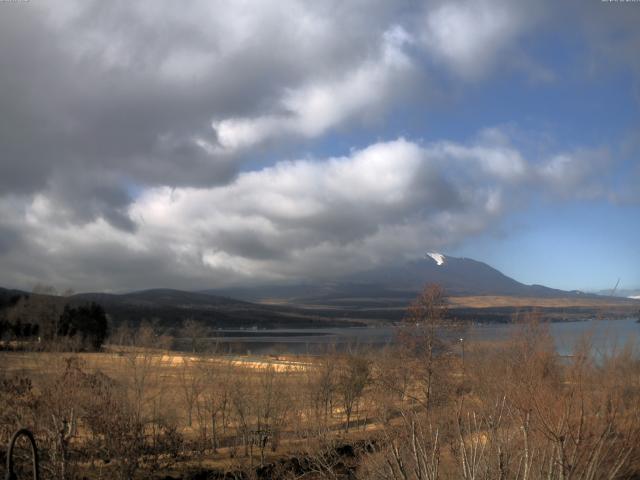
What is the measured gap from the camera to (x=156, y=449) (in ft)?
88.8

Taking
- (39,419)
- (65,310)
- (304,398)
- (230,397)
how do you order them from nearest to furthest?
(39,419) < (230,397) < (304,398) < (65,310)

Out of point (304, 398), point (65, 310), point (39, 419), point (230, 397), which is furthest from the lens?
point (65, 310)

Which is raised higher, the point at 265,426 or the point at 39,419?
the point at 39,419

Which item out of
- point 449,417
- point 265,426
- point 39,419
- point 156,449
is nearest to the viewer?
point 449,417

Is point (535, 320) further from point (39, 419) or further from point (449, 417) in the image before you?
point (39, 419)

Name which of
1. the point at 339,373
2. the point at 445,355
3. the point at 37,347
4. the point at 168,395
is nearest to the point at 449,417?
the point at 445,355

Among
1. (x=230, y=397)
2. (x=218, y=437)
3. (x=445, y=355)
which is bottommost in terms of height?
(x=218, y=437)

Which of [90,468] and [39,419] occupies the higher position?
[39,419]

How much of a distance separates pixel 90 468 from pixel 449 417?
13341mm

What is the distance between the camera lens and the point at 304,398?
40.7 metres

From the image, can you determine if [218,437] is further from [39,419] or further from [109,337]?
[109,337]

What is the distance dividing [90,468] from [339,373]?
25214 millimetres

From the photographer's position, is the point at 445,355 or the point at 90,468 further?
the point at 445,355

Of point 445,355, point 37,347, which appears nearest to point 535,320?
point 445,355
